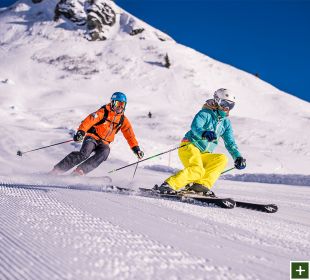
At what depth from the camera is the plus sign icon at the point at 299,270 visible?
7.03ft

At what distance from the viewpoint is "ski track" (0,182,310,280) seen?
191 cm

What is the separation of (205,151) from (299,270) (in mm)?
3685

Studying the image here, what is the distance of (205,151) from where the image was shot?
588 centimetres

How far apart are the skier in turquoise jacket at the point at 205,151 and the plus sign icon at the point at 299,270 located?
2941mm

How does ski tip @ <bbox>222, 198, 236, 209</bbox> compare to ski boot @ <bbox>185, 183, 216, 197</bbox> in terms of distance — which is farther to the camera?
ski boot @ <bbox>185, 183, 216, 197</bbox>

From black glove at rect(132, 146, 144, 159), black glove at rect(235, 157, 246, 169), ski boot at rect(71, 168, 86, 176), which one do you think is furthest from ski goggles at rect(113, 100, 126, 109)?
black glove at rect(235, 157, 246, 169)

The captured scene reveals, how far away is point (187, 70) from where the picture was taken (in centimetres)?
5703

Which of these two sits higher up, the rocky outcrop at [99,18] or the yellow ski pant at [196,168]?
the rocky outcrop at [99,18]

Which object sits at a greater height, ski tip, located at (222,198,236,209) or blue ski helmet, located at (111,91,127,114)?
blue ski helmet, located at (111,91,127,114)

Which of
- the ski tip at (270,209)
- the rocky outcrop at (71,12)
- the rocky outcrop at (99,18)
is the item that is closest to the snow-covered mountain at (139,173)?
the ski tip at (270,209)

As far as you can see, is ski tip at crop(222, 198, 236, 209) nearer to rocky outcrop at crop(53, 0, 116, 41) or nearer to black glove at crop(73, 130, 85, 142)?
black glove at crop(73, 130, 85, 142)

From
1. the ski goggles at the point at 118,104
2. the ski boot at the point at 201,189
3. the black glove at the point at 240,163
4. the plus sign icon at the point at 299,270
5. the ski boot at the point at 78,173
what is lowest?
the plus sign icon at the point at 299,270

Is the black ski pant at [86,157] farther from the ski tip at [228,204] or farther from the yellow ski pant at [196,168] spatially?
the ski tip at [228,204]

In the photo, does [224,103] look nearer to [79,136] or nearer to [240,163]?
[240,163]
